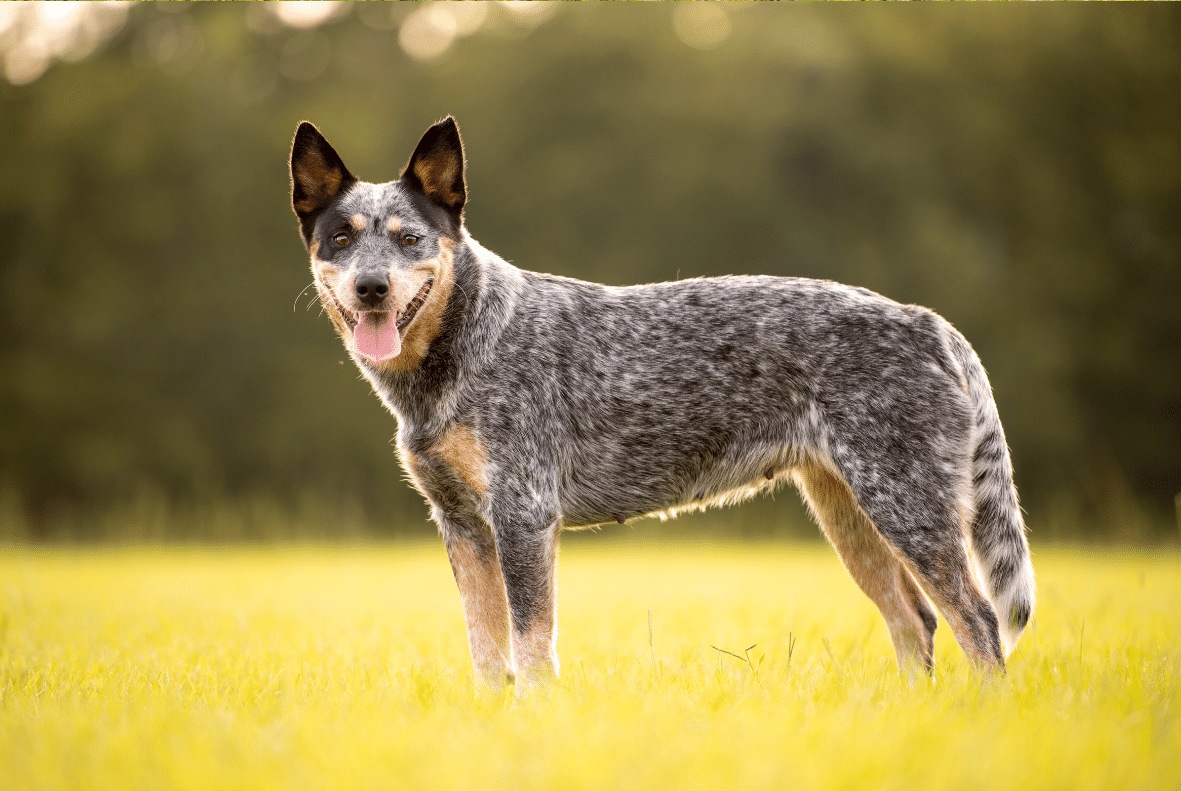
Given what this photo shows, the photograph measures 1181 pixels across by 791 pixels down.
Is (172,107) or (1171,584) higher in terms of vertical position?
(172,107)

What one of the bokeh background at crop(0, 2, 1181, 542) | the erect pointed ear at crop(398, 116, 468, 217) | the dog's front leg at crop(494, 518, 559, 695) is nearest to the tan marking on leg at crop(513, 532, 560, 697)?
the dog's front leg at crop(494, 518, 559, 695)

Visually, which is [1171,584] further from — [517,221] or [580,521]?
[517,221]

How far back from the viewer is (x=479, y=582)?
379 cm

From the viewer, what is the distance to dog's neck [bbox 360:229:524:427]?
11.9ft

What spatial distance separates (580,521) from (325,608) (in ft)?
10.9

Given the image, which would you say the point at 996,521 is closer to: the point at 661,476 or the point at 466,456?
the point at 661,476

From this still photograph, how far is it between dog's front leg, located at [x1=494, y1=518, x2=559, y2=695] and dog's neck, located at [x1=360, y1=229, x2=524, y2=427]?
0.55 meters

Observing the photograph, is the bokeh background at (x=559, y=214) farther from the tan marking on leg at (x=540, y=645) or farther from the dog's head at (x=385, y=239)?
the tan marking on leg at (x=540, y=645)

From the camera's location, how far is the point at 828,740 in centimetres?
242

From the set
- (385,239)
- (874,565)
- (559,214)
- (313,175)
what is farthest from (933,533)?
(559,214)

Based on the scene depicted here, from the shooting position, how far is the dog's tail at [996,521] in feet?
11.8

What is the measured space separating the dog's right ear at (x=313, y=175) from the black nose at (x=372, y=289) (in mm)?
667

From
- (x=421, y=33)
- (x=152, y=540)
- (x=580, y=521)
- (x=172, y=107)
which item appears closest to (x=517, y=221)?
(x=421, y=33)

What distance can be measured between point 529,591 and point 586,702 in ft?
1.88
